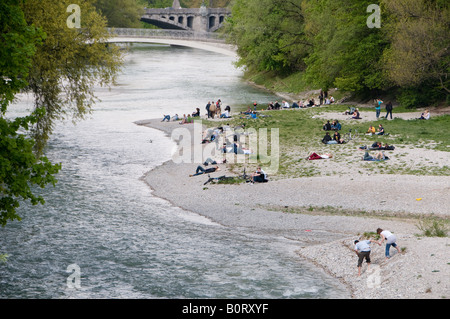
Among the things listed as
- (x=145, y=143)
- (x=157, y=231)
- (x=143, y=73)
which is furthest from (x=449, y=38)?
(x=143, y=73)

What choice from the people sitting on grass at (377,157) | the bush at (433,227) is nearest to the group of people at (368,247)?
the bush at (433,227)

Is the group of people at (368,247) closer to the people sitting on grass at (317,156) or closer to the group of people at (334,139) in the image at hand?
the people sitting on grass at (317,156)

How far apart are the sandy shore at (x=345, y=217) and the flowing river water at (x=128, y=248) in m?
0.83

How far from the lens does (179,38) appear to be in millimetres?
111250

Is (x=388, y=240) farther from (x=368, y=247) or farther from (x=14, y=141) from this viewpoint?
(x=14, y=141)

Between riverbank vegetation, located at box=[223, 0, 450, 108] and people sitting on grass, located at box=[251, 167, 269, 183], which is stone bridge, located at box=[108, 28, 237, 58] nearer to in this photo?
riverbank vegetation, located at box=[223, 0, 450, 108]

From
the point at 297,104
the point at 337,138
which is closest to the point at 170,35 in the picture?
the point at 297,104

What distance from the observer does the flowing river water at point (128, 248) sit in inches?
874

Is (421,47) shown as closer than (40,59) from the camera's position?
No

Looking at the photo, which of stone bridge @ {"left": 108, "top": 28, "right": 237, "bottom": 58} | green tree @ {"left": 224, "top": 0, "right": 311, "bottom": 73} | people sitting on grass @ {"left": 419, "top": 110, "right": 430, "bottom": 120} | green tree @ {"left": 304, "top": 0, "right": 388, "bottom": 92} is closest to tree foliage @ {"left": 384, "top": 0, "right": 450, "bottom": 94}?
people sitting on grass @ {"left": 419, "top": 110, "right": 430, "bottom": 120}

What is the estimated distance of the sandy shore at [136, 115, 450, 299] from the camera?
21.7 metres

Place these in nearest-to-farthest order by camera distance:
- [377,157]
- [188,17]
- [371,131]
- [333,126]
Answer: [377,157]
[371,131]
[333,126]
[188,17]

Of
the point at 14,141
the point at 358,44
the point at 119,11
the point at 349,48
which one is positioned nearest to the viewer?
the point at 14,141

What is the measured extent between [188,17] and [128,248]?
134566mm
